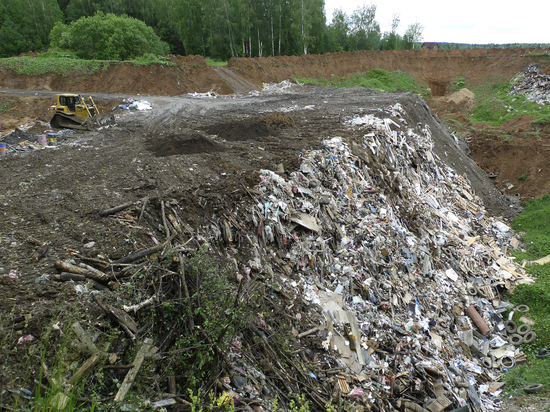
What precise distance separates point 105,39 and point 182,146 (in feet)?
76.0

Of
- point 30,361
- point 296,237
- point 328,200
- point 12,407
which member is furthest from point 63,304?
point 328,200

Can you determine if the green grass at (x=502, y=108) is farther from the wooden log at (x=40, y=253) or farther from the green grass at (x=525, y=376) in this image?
the wooden log at (x=40, y=253)

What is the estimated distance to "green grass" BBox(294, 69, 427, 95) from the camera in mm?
32938

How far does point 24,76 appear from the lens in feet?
73.5

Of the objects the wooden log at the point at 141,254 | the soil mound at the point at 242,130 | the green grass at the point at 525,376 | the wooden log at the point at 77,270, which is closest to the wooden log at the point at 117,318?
the wooden log at the point at 77,270

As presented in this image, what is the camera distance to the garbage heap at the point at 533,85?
2659 cm

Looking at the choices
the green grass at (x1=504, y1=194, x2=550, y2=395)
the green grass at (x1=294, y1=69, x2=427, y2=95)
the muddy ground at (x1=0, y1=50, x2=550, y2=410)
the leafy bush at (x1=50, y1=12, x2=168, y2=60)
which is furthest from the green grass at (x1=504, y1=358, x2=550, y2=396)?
the leafy bush at (x1=50, y1=12, x2=168, y2=60)

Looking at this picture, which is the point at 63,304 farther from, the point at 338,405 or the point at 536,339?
the point at 536,339

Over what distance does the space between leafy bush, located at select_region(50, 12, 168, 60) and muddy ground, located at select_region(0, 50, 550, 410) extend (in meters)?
8.86

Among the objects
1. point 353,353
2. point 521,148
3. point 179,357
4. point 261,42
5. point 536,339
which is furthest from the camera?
point 261,42

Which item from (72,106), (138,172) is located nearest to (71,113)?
(72,106)

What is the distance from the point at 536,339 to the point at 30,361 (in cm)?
1026

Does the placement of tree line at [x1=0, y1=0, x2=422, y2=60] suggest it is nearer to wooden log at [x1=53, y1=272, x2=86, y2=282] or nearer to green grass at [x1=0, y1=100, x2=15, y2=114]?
green grass at [x1=0, y1=100, x2=15, y2=114]

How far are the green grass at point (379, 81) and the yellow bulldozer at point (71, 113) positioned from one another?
21793 mm
